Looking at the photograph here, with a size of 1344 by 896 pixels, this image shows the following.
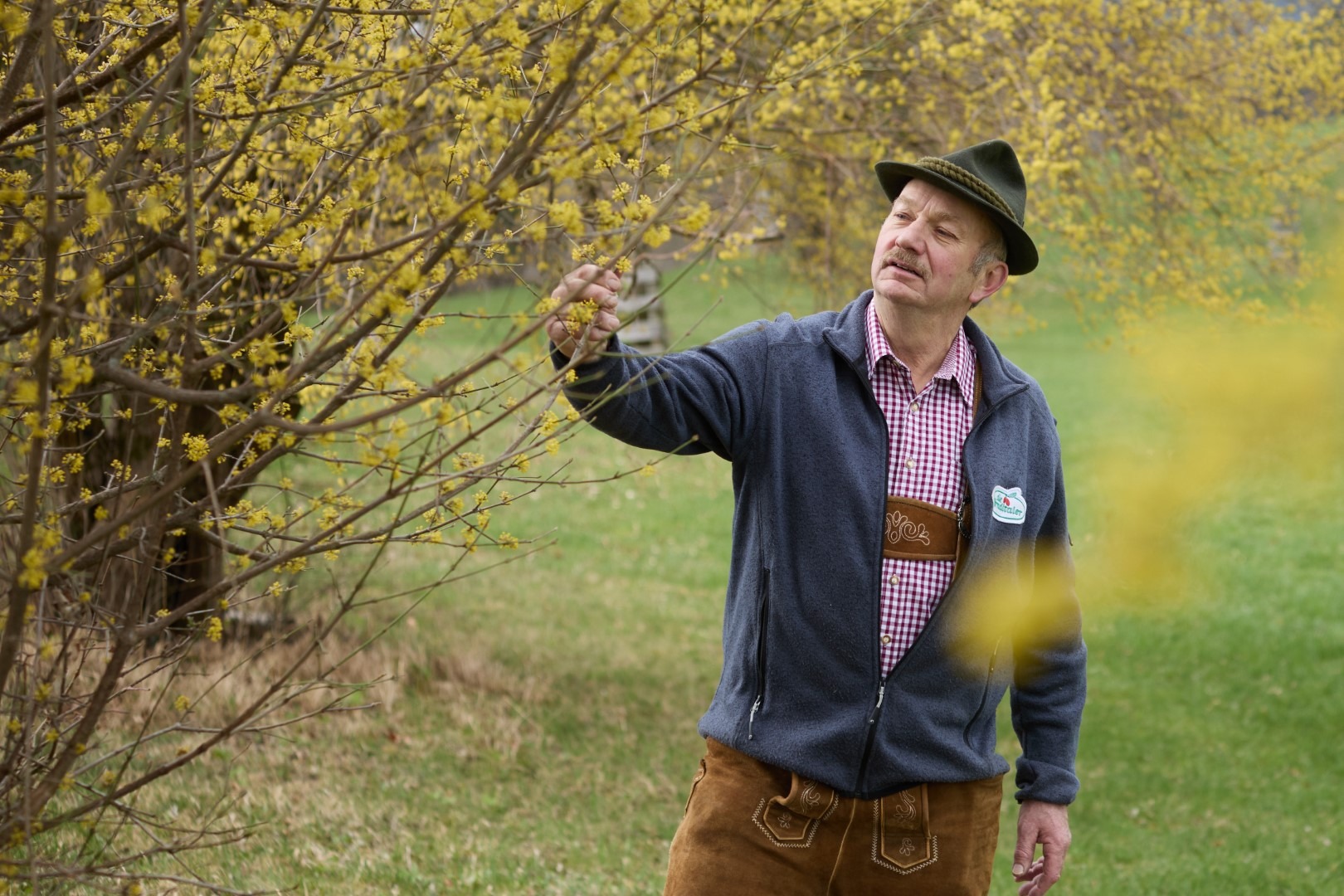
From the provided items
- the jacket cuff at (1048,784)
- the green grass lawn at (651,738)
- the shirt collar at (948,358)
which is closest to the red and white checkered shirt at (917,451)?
the shirt collar at (948,358)

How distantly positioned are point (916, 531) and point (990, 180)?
75cm

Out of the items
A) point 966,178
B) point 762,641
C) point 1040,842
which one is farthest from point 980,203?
point 1040,842

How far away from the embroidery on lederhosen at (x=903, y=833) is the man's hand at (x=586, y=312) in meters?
1.13

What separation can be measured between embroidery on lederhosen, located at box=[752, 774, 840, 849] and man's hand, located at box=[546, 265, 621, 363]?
998mm

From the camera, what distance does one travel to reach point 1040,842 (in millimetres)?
3078

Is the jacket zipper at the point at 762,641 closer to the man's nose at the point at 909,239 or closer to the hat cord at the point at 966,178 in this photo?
the man's nose at the point at 909,239

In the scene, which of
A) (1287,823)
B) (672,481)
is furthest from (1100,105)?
(672,481)

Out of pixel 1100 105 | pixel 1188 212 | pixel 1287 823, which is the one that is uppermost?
pixel 1100 105

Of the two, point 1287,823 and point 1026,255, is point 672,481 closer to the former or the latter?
point 1287,823

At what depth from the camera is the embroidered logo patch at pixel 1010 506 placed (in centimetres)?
286

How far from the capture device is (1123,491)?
1243 mm

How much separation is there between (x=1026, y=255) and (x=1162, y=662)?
27.7ft

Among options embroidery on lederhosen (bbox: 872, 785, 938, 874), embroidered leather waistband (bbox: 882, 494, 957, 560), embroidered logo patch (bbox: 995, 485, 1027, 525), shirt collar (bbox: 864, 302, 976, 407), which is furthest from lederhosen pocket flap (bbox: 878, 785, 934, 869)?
shirt collar (bbox: 864, 302, 976, 407)

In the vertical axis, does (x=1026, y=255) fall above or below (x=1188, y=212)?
below
